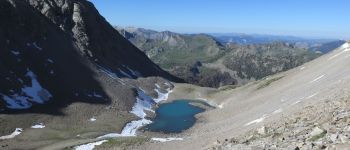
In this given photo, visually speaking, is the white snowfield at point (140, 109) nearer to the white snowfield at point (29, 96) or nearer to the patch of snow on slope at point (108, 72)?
the patch of snow on slope at point (108, 72)

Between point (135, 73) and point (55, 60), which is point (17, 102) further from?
point (135, 73)

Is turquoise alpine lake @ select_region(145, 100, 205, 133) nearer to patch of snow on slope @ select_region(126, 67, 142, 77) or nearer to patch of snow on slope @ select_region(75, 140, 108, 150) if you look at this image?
patch of snow on slope @ select_region(75, 140, 108, 150)

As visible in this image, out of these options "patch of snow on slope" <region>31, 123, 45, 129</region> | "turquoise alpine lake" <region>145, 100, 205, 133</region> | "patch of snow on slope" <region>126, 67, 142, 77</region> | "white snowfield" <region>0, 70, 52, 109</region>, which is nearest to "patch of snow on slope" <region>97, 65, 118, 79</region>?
"patch of snow on slope" <region>126, 67, 142, 77</region>

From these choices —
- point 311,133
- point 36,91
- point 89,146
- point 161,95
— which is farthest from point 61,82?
point 311,133

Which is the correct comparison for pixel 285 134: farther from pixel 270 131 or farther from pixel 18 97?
pixel 18 97

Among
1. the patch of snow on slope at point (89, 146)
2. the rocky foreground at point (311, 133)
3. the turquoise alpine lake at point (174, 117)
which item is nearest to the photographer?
the rocky foreground at point (311, 133)

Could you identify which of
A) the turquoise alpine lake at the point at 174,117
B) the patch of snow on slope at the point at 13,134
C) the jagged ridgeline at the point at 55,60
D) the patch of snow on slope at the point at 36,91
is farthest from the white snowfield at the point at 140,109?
the patch of snow on slope at the point at 36,91

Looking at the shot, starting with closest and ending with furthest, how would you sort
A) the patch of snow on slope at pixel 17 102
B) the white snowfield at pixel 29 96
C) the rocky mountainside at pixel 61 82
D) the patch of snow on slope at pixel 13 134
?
1. the patch of snow on slope at pixel 13 134
2. the rocky mountainside at pixel 61 82
3. the patch of snow on slope at pixel 17 102
4. the white snowfield at pixel 29 96
